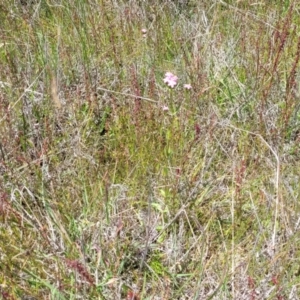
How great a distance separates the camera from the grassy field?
1.51 metres

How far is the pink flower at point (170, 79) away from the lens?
2078mm

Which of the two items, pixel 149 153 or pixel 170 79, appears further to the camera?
pixel 170 79

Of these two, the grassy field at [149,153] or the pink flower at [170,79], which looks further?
the pink flower at [170,79]

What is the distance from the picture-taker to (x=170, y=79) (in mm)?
2090

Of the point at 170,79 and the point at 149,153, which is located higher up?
the point at 170,79

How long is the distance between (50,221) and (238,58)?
115 cm

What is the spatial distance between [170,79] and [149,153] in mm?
385

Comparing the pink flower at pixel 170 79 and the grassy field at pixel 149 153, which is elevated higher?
the pink flower at pixel 170 79

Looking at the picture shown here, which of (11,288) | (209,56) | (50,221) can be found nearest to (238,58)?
(209,56)

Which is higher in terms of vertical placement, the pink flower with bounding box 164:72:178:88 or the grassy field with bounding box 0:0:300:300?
the pink flower with bounding box 164:72:178:88

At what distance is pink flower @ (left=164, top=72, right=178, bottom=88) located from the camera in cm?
208

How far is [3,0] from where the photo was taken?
264 cm

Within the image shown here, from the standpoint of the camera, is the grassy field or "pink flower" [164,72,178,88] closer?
the grassy field

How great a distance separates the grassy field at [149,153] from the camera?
4.95ft
